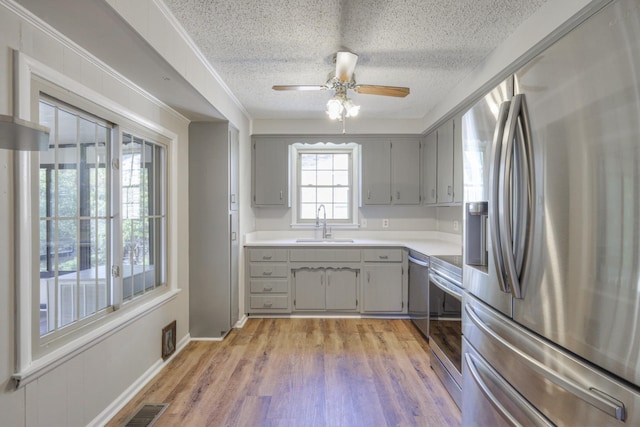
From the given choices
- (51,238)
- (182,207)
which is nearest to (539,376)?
(51,238)

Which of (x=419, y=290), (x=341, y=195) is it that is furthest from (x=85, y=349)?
(x=341, y=195)

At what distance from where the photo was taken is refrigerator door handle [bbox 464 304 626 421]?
0.76 metres

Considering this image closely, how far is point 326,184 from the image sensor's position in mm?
4359

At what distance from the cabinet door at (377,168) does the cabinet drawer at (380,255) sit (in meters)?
0.70

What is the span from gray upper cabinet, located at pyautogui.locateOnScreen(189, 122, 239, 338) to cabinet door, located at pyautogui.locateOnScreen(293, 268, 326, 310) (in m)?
0.86

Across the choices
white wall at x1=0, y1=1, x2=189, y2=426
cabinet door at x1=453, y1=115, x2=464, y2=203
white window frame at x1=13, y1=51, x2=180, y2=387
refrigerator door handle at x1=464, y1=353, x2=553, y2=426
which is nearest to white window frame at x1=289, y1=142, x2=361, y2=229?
cabinet door at x1=453, y1=115, x2=464, y2=203

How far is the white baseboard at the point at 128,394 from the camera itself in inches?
73.5

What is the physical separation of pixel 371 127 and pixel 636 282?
3.53 metres

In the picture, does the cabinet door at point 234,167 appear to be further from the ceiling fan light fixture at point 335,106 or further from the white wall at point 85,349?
the ceiling fan light fixture at point 335,106

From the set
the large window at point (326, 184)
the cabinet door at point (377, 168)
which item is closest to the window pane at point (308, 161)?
the large window at point (326, 184)

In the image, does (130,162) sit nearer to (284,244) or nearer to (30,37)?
(30,37)

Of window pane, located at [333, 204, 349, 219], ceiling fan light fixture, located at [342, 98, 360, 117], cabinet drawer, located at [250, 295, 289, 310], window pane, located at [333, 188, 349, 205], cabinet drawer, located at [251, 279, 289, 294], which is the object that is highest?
ceiling fan light fixture, located at [342, 98, 360, 117]

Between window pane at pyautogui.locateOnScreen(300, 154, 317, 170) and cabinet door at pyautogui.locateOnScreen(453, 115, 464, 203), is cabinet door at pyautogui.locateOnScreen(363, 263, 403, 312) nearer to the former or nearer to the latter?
cabinet door at pyautogui.locateOnScreen(453, 115, 464, 203)

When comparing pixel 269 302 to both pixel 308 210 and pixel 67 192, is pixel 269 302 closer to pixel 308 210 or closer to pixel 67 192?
pixel 308 210
